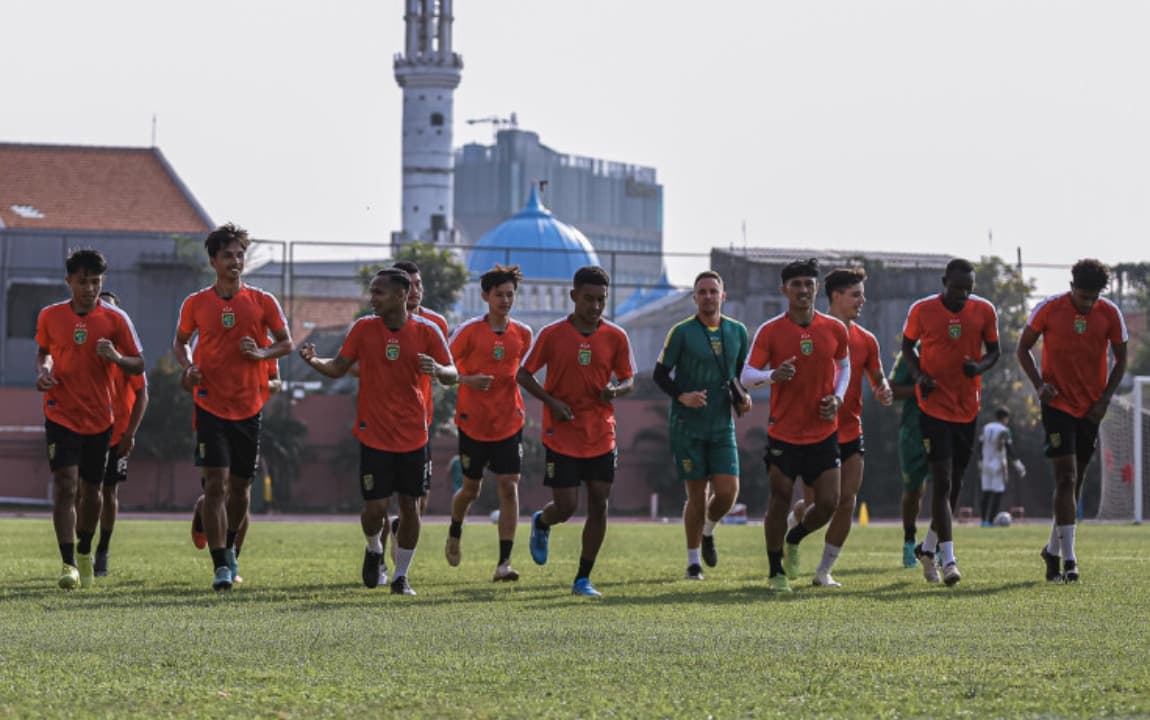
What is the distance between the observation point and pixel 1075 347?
14484 mm

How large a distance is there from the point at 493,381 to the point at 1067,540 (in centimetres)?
437

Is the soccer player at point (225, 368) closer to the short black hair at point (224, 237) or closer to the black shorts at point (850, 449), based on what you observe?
the short black hair at point (224, 237)

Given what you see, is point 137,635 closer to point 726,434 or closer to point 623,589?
point 623,589

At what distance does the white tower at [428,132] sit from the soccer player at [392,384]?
10861 cm

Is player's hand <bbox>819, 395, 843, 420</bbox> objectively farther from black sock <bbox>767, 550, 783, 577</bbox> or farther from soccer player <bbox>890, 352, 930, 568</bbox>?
soccer player <bbox>890, 352, 930, 568</bbox>

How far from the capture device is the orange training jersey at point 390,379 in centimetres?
1298

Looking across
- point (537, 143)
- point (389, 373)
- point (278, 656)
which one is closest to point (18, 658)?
point (278, 656)

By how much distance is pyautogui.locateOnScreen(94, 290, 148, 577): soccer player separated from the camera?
47.7 feet

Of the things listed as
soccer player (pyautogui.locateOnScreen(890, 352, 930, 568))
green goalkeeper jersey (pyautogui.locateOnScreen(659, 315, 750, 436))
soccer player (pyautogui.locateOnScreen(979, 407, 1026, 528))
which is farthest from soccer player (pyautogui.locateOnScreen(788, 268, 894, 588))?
soccer player (pyautogui.locateOnScreen(979, 407, 1026, 528))

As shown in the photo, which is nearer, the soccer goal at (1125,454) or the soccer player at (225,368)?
the soccer player at (225,368)

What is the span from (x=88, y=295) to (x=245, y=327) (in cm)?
108

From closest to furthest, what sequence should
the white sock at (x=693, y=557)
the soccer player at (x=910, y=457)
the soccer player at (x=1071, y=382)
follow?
the soccer player at (x=1071, y=382), the white sock at (x=693, y=557), the soccer player at (x=910, y=457)

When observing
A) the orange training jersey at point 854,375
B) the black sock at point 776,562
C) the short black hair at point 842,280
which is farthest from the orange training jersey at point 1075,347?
the black sock at point 776,562

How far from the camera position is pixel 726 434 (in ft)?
48.4
